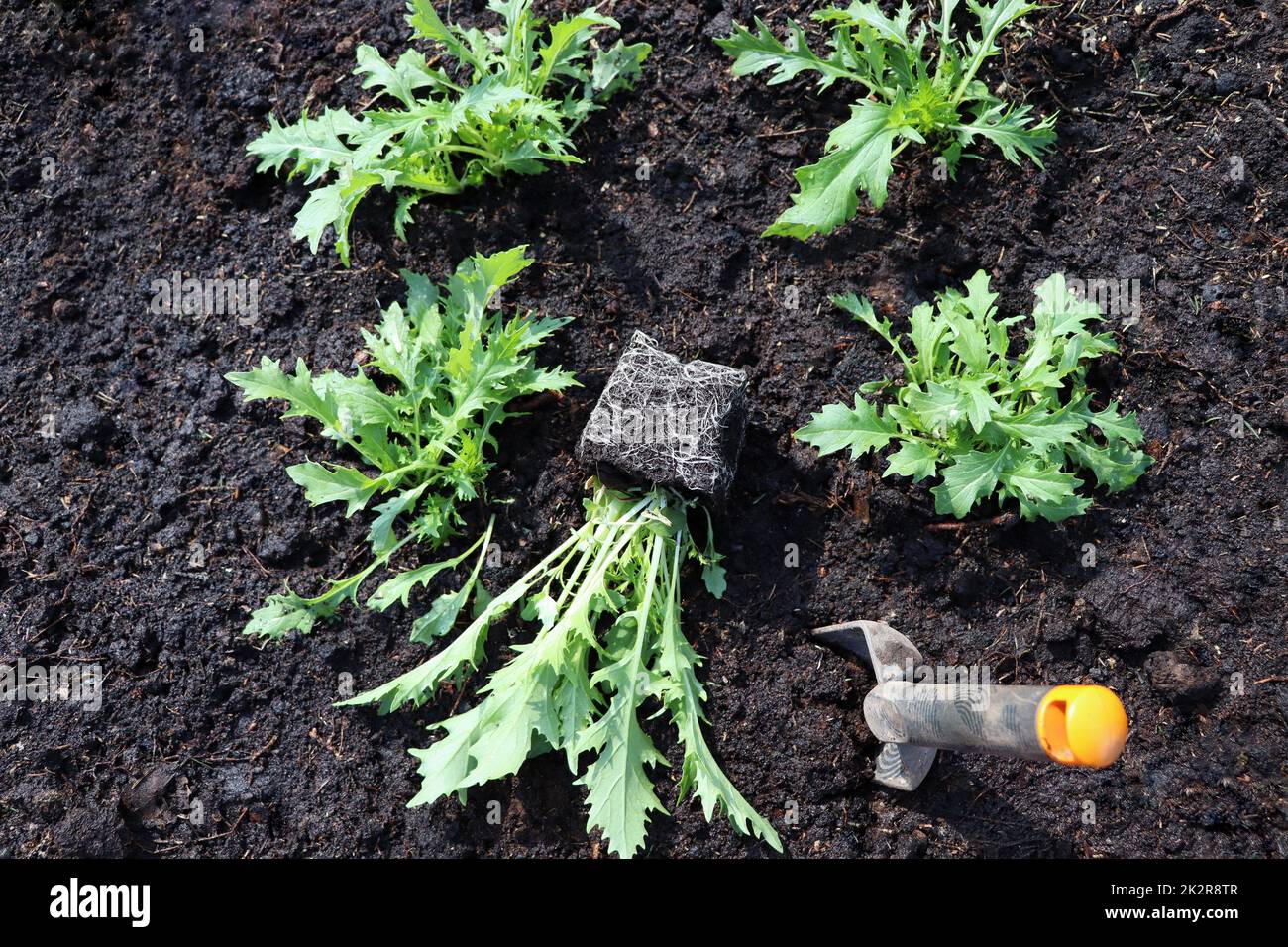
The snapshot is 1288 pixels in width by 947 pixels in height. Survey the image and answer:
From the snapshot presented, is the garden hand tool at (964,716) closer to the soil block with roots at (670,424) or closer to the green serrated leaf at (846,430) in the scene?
the green serrated leaf at (846,430)

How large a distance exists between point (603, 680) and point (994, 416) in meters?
1.41

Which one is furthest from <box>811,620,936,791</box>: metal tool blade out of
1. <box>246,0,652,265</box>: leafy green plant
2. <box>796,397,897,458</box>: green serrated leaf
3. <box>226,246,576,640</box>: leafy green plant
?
<box>246,0,652,265</box>: leafy green plant

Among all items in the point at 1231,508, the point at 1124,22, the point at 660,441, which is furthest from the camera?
the point at 1124,22

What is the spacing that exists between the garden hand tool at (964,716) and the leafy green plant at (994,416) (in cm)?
50

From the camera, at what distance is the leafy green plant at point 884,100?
2967 mm

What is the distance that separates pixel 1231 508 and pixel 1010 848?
1321 millimetres

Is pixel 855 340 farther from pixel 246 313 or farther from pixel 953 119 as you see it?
pixel 246 313

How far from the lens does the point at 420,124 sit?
2961 mm

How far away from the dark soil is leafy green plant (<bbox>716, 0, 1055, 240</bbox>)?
152 mm

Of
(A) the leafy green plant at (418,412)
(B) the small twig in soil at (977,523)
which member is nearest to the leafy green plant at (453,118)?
(A) the leafy green plant at (418,412)

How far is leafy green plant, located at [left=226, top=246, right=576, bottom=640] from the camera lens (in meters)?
2.94

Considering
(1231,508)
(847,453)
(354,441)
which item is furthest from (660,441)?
(1231,508)

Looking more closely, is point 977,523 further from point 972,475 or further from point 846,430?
point 846,430

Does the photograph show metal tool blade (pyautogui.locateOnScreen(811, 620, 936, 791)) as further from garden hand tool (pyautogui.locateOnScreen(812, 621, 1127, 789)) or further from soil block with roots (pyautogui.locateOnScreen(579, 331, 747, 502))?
soil block with roots (pyautogui.locateOnScreen(579, 331, 747, 502))
